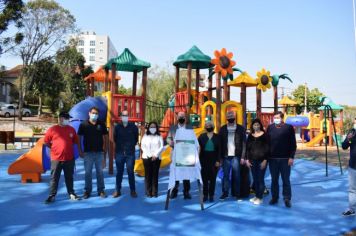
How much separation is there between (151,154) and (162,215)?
59.9 inches

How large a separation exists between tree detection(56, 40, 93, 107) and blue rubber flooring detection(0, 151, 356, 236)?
33646 millimetres

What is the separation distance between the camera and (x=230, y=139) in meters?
6.91

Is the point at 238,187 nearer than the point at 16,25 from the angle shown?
Yes

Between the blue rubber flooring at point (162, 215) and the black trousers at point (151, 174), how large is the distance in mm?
196

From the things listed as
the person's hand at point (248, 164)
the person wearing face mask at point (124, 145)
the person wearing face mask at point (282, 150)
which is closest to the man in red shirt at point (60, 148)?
the person wearing face mask at point (124, 145)

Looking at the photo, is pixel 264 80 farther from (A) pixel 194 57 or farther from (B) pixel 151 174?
(B) pixel 151 174

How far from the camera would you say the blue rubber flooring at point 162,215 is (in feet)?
16.4

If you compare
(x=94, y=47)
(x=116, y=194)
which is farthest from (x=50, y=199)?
(x=94, y=47)

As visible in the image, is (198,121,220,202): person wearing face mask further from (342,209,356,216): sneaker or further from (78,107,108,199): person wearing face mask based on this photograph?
(342,209,356,216): sneaker

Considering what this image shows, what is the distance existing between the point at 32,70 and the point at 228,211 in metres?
35.4

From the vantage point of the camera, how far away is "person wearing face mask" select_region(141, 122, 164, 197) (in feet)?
23.0

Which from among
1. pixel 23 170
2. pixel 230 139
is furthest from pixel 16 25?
pixel 230 139

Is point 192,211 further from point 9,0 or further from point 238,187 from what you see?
point 9,0

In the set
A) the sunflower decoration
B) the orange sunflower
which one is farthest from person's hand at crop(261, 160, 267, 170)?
the sunflower decoration
